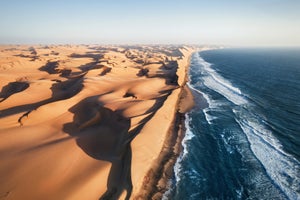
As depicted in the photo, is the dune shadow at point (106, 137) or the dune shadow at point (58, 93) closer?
the dune shadow at point (106, 137)

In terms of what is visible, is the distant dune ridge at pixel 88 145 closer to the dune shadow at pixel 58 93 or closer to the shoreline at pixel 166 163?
the shoreline at pixel 166 163

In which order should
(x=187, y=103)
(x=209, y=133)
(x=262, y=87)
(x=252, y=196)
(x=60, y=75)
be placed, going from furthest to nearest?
(x=60, y=75) → (x=262, y=87) → (x=187, y=103) → (x=209, y=133) → (x=252, y=196)

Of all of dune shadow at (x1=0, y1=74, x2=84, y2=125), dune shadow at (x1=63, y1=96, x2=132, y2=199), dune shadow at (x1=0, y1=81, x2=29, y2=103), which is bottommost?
dune shadow at (x1=0, y1=81, x2=29, y2=103)

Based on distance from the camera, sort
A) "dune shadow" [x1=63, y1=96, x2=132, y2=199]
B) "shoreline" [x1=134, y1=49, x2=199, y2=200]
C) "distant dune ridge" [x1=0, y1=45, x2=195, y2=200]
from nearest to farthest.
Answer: "distant dune ridge" [x1=0, y1=45, x2=195, y2=200]
"shoreline" [x1=134, y1=49, x2=199, y2=200]
"dune shadow" [x1=63, y1=96, x2=132, y2=199]

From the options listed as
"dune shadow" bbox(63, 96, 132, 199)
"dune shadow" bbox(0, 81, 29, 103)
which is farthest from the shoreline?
"dune shadow" bbox(0, 81, 29, 103)

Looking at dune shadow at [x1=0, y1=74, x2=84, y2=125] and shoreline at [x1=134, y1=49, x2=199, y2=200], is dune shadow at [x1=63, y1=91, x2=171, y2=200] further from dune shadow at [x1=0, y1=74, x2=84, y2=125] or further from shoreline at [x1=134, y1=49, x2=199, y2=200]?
dune shadow at [x1=0, y1=74, x2=84, y2=125]

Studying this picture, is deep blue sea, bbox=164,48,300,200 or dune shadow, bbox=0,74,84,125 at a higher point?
deep blue sea, bbox=164,48,300,200

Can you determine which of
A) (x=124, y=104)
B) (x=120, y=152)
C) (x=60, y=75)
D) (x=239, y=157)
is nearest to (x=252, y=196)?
(x=239, y=157)

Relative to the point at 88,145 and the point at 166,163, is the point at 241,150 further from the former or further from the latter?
the point at 88,145

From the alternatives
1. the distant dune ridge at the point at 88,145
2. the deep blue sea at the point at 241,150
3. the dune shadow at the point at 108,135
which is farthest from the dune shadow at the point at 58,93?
the deep blue sea at the point at 241,150

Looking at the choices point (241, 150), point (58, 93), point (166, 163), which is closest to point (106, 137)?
point (166, 163)

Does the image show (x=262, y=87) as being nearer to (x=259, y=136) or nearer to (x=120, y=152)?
(x=259, y=136)
